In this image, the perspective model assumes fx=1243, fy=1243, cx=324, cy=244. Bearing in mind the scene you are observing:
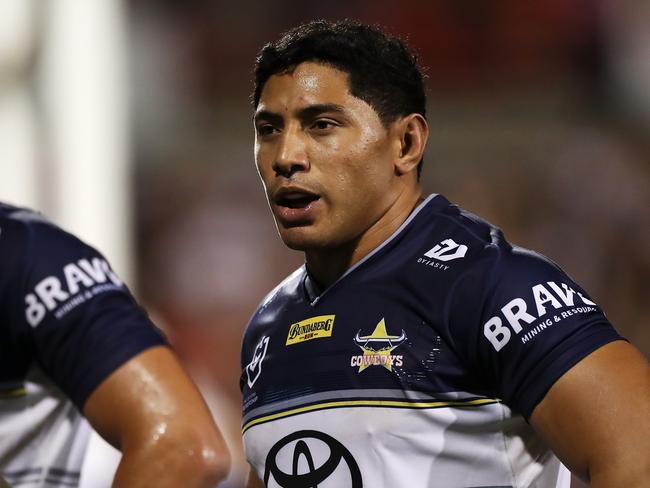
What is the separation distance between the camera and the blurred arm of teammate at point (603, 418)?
7.64 feet

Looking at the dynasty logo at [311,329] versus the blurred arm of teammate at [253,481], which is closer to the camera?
the dynasty logo at [311,329]

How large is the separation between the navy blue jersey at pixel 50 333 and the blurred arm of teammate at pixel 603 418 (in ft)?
2.68

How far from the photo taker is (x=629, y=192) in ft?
23.5

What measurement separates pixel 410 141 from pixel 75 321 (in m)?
0.91

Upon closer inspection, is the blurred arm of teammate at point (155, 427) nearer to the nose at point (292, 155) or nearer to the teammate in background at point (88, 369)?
the teammate in background at point (88, 369)

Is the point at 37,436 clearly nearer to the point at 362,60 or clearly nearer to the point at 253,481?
the point at 253,481

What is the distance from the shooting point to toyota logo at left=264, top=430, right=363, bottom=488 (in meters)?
2.64

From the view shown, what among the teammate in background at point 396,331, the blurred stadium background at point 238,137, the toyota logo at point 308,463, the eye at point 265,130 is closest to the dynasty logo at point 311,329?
the teammate in background at point 396,331

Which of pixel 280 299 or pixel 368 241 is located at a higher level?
pixel 368 241

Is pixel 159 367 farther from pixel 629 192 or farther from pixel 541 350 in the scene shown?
pixel 629 192

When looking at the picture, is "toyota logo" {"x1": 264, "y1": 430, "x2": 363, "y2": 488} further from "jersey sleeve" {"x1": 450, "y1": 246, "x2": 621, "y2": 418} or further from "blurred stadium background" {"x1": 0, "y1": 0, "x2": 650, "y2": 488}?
"blurred stadium background" {"x1": 0, "y1": 0, "x2": 650, "y2": 488}

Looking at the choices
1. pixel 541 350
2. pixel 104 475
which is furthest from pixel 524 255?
pixel 104 475

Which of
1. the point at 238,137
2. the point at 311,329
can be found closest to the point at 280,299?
the point at 311,329

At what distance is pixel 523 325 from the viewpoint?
2.44 m
